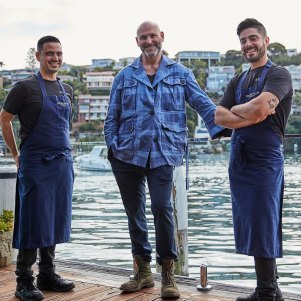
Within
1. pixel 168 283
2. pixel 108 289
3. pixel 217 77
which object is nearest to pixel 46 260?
pixel 108 289

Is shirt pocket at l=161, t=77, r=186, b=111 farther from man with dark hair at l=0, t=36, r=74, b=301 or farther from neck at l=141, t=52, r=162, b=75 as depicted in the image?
man with dark hair at l=0, t=36, r=74, b=301

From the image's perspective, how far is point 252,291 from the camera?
10.6 ft

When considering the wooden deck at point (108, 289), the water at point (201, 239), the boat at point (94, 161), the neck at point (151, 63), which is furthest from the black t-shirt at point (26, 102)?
the boat at point (94, 161)

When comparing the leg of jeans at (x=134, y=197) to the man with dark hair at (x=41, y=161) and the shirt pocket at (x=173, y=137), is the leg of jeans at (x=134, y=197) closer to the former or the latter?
the shirt pocket at (x=173, y=137)

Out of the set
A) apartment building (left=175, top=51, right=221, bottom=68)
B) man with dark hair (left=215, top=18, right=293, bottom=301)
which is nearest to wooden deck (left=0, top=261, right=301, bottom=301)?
man with dark hair (left=215, top=18, right=293, bottom=301)

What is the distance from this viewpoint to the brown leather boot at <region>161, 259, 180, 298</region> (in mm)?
3203

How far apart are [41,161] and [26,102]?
329 millimetres

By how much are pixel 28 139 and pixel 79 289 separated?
0.90 metres

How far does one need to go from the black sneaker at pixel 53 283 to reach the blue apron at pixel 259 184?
1.11m

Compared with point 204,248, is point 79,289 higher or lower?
higher

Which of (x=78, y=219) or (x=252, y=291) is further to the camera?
(x=78, y=219)

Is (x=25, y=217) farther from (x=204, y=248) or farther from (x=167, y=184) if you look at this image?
(x=204, y=248)

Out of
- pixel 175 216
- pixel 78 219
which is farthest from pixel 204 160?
pixel 175 216

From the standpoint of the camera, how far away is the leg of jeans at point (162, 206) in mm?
3209
